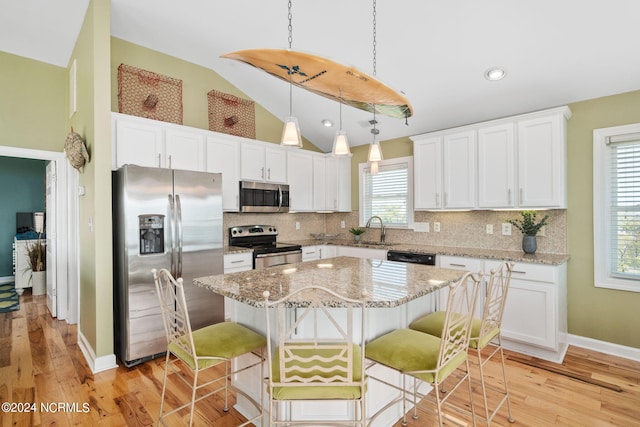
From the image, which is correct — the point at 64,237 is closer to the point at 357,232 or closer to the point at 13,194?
the point at 13,194

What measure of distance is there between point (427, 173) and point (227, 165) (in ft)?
7.82

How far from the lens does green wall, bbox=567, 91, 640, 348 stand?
2.99 meters

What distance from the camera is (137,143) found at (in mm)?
3189

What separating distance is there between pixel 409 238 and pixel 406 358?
3.07m

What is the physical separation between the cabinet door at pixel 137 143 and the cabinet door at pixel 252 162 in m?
0.96

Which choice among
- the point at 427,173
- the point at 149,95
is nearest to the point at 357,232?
the point at 427,173

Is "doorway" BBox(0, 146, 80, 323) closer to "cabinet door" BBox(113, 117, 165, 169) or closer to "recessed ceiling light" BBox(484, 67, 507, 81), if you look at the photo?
"cabinet door" BBox(113, 117, 165, 169)

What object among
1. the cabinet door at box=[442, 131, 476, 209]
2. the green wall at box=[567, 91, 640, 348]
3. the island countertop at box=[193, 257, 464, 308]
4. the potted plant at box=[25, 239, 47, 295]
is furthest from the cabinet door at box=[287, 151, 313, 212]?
the potted plant at box=[25, 239, 47, 295]

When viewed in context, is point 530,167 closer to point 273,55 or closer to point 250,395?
point 273,55

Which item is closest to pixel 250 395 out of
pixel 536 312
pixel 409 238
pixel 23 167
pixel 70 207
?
pixel 536 312

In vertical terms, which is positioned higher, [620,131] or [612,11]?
[612,11]

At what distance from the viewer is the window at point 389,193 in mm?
4527

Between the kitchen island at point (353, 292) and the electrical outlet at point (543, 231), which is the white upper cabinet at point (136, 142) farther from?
the electrical outlet at point (543, 231)

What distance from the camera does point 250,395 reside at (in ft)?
6.85
